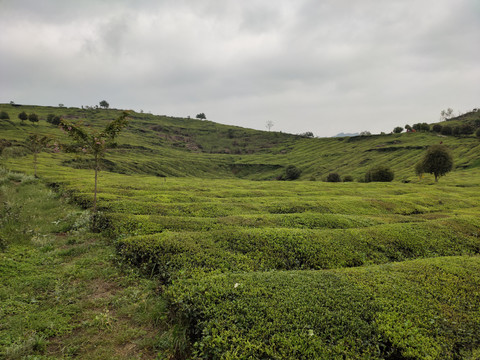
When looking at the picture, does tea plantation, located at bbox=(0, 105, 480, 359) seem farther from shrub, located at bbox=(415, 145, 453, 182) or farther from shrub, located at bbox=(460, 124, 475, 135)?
shrub, located at bbox=(460, 124, 475, 135)

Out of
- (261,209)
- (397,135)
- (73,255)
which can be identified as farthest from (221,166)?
(73,255)

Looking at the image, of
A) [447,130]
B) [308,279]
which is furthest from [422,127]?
[308,279]

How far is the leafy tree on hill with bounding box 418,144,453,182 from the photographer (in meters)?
66.9

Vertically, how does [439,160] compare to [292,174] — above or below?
above

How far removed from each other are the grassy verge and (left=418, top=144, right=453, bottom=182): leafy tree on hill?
8214cm

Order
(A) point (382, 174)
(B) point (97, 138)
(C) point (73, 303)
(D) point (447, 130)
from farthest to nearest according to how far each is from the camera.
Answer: (D) point (447, 130) → (A) point (382, 174) → (B) point (97, 138) → (C) point (73, 303)

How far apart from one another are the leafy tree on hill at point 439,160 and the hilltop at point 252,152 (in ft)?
71.4

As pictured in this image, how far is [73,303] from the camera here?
9133 mm

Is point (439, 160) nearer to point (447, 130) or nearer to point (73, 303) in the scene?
point (73, 303)

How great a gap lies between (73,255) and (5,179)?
3171 centimetres

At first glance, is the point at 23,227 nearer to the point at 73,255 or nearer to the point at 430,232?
the point at 73,255

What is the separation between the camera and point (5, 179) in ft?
111

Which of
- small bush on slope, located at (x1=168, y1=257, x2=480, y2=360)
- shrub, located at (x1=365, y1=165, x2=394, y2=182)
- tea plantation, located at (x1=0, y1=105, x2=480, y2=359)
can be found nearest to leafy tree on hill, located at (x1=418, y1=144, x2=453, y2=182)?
Answer: shrub, located at (x1=365, y1=165, x2=394, y2=182)

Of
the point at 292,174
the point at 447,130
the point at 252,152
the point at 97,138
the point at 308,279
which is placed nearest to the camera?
the point at 308,279
